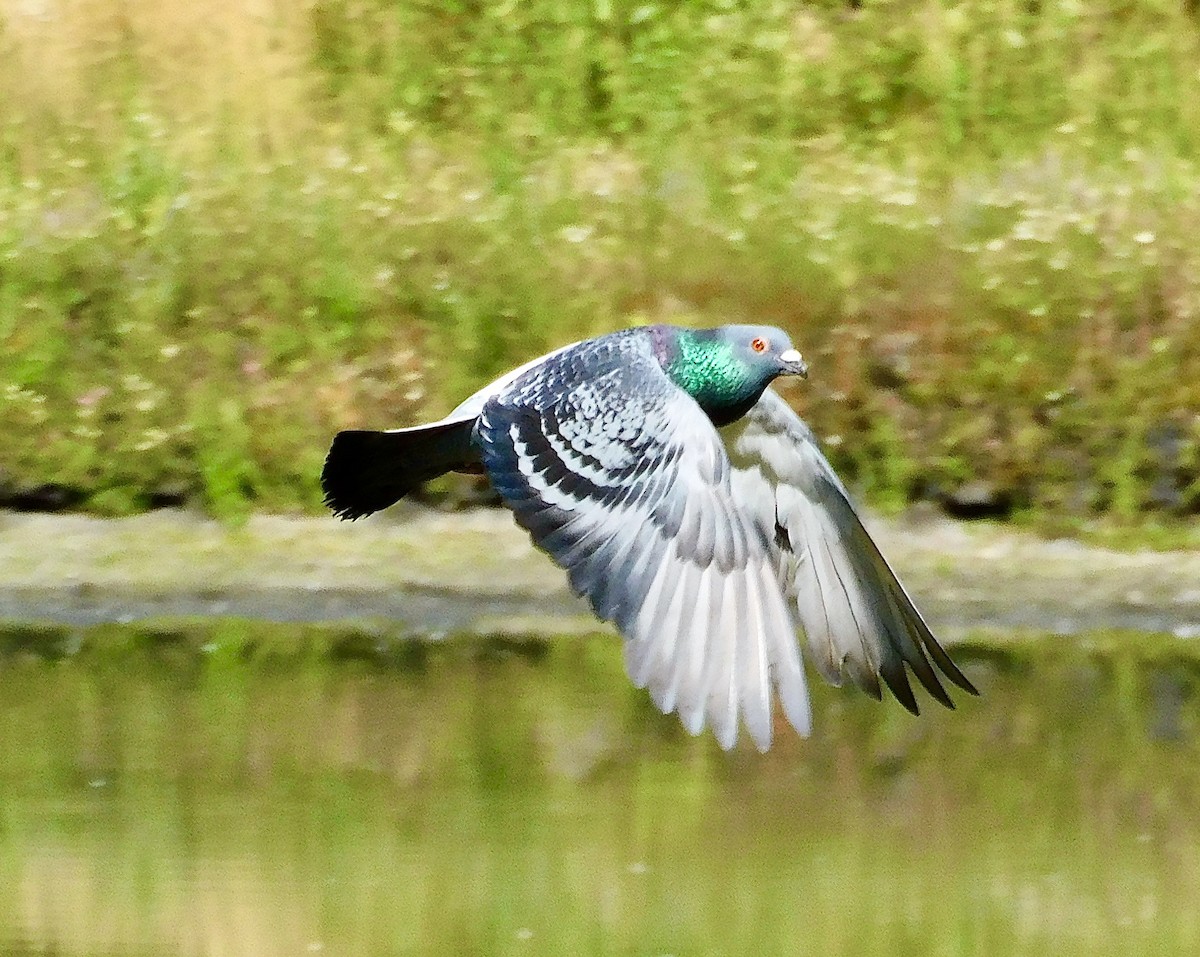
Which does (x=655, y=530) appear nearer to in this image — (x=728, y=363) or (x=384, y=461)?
(x=728, y=363)

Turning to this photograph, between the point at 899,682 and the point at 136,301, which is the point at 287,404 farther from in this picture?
the point at 899,682

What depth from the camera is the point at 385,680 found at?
6.08 m

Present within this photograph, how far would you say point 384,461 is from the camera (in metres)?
4.47

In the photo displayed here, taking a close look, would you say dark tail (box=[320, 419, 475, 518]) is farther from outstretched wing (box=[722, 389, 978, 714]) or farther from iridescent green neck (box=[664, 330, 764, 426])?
outstretched wing (box=[722, 389, 978, 714])

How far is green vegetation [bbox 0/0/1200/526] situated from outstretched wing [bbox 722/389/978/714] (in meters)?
2.64

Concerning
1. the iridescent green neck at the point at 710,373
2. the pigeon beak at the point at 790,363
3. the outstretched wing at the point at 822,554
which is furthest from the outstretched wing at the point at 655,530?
the outstretched wing at the point at 822,554

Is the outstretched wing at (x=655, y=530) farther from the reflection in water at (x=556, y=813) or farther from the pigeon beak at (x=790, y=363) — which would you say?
the reflection in water at (x=556, y=813)

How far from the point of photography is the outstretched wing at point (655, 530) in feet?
11.8

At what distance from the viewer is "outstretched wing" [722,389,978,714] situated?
455 cm

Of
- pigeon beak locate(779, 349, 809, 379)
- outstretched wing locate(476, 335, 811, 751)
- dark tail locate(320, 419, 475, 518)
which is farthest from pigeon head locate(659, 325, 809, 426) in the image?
dark tail locate(320, 419, 475, 518)

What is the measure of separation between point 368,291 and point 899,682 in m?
3.71

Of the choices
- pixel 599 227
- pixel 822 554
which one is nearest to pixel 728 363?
pixel 822 554

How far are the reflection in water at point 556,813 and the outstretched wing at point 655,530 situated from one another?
62 cm

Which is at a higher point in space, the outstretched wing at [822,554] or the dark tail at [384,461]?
the dark tail at [384,461]
